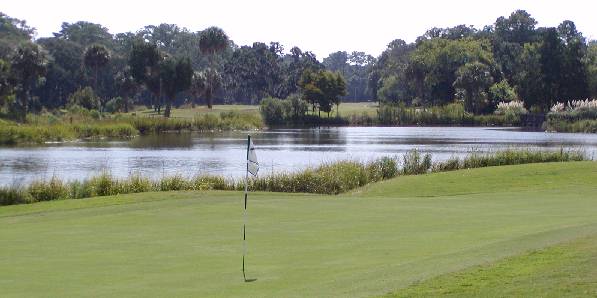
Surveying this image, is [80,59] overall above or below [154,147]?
above

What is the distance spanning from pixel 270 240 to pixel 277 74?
162644 millimetres

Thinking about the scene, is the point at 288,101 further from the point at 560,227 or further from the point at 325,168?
the point at 560,227

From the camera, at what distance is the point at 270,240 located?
17.9 metres

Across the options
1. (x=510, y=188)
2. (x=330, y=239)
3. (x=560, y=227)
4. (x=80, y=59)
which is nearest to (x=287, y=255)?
(x=330, y=239)

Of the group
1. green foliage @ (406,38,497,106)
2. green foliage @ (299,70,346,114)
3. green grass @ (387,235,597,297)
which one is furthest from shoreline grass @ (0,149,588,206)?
green foliage @ (406,38,497,106)

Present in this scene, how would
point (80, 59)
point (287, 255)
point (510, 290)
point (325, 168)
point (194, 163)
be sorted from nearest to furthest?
1. point (510, 290)
2. point (287, 255)
3. point (325, 168)
4. point (194, 163)
5. point (80, 59)

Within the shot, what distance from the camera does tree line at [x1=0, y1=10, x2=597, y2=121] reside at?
120000mm

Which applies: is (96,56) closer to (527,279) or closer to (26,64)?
(26,64)

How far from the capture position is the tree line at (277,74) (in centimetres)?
12000

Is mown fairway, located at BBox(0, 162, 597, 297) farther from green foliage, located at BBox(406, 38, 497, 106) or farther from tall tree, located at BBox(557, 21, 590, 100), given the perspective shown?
green foliage, located at BBox(406, 38, 497, 106)

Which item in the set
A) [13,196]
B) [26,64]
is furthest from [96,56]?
[13,196]

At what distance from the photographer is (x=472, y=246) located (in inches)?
656

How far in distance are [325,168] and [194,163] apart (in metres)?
21.0

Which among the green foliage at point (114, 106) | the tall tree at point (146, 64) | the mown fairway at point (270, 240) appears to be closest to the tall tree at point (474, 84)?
the tall tree at point (146, 64)
